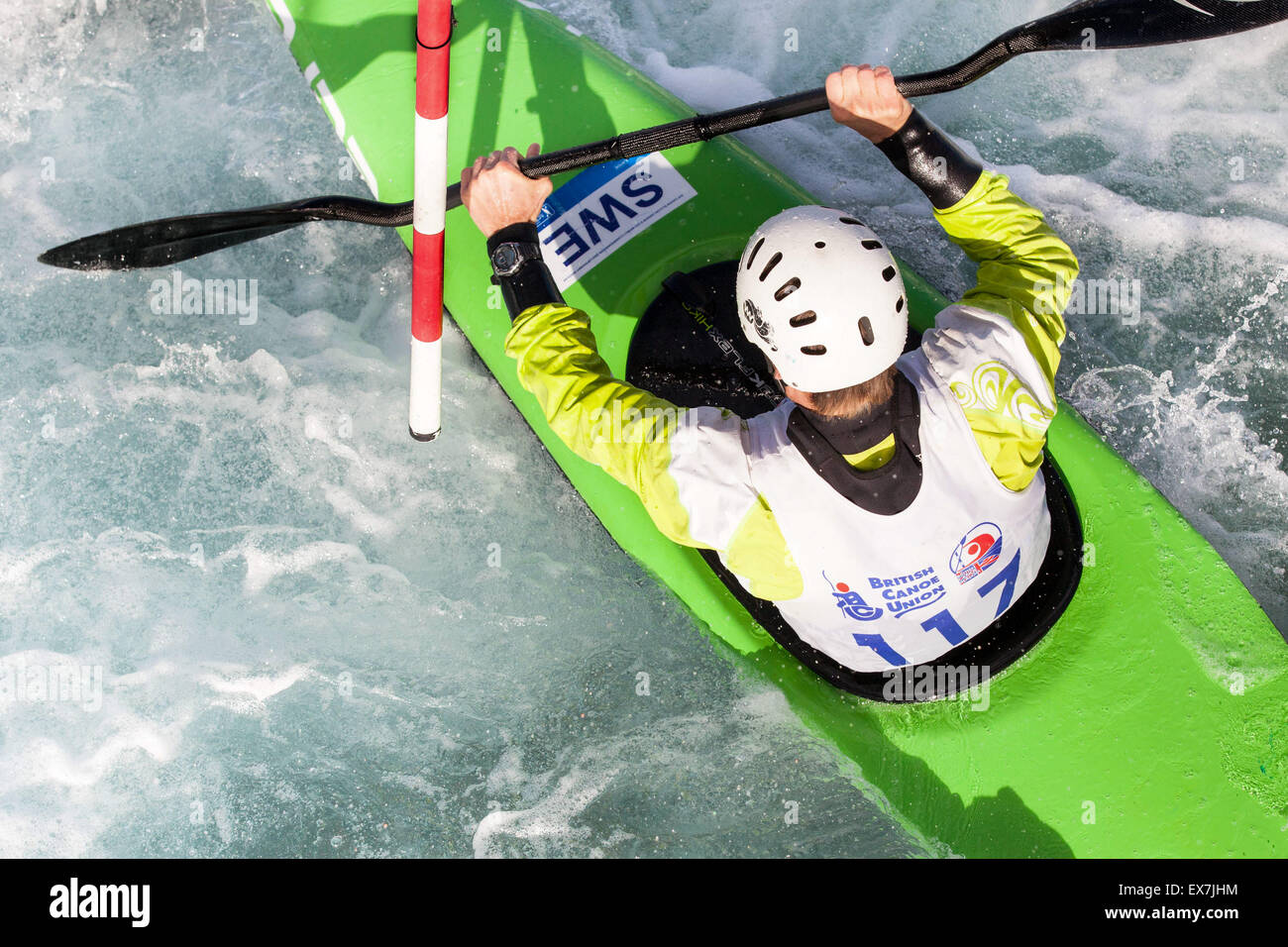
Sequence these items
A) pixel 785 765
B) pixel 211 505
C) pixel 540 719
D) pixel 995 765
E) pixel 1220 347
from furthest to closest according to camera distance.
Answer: pixel 1220 347, pixel 211 505, pixel 540 719, pixel 785 765, pixel 995 765

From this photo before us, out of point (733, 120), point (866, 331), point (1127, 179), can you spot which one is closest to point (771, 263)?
point (866, 331)

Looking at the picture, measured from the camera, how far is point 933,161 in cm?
241

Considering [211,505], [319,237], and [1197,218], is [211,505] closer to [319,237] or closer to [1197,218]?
[319,237]

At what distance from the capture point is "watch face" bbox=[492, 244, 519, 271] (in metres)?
2.46

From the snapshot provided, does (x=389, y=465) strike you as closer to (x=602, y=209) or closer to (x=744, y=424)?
A: (x=602, y=209)

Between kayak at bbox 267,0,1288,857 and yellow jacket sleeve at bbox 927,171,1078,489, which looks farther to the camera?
kayak at bbox 267,0,1288,857

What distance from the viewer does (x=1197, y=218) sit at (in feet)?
13.0

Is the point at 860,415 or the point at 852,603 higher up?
the point at 860,415

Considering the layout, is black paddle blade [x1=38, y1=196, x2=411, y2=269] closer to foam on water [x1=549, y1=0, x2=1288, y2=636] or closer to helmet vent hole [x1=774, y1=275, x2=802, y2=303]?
helmet vent hole [x1=774, y1=275, x2=802, y2=303]

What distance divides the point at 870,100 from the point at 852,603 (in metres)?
1.14

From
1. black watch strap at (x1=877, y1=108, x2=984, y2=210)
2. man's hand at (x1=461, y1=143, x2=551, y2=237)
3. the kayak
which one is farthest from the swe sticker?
black watch strap at (x1=877, y1=108, x2=984, y2=210)

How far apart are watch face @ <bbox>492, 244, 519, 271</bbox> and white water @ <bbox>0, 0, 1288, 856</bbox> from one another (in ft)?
3.82
